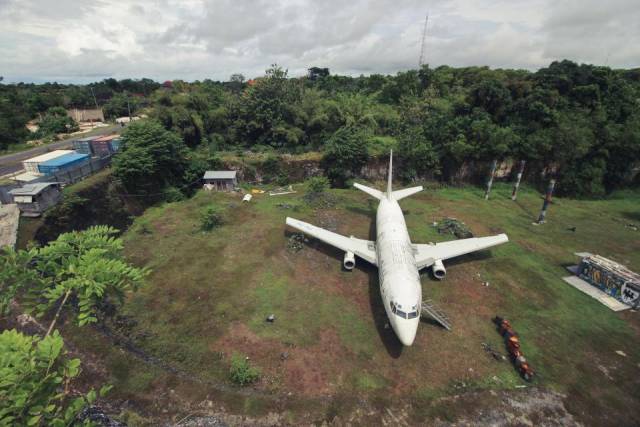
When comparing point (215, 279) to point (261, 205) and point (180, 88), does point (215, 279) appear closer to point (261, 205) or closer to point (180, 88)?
point (261, 205)

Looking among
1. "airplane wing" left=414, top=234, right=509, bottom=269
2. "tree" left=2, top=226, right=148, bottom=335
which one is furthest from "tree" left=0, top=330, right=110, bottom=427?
"airplane wing" left=414, top=234, right=509, bottom=269

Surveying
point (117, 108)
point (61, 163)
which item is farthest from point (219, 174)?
point (117, 108)

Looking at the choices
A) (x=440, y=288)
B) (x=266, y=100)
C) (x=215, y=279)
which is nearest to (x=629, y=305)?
(x=440, y=288)

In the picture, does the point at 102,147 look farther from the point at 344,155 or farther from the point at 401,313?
the point at 401,313

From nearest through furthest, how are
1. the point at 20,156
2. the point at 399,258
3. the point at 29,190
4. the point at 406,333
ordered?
the point at 406,333 < the point at 399,258 < the point at 29,190 < the point at 20,156

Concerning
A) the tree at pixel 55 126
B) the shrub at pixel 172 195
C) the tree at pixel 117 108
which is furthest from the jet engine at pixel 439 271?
the tree at pixel 117 108
